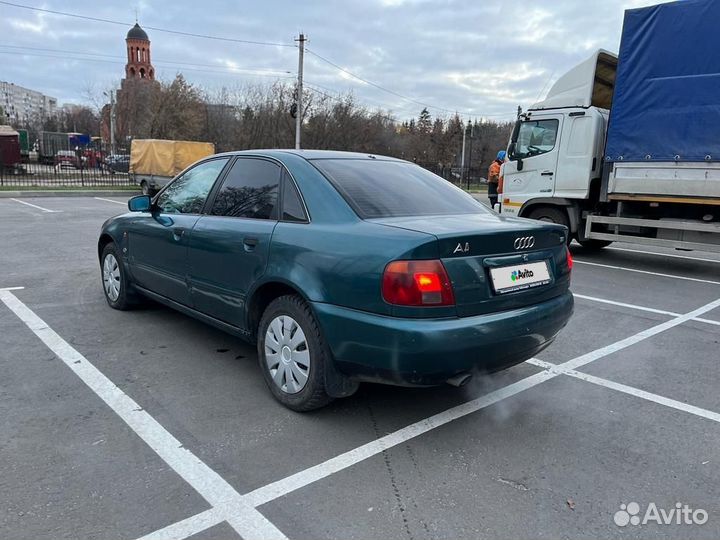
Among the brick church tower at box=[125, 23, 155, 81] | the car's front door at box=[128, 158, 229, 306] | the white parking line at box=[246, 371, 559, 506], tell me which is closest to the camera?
the white parking line at box=[246, 371, 559, 506]

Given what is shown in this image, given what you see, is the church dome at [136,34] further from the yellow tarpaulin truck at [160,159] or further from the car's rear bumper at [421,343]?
the car's rear bumper at [421,343]

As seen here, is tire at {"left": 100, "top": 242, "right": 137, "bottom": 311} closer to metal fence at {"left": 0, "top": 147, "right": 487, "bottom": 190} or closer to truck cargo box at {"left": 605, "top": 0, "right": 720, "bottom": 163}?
truck cargo box at {"left": 605, "top": 0, "right": 720, "bottom": 163}

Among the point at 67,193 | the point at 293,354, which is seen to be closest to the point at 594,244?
the point at 293,354

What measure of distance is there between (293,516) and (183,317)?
3.33 metres

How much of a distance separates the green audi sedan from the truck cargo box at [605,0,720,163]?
5.76 metres

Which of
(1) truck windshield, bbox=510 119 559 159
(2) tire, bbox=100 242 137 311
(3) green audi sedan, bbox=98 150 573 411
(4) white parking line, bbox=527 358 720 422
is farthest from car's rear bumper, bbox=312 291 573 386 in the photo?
(1) truck windshield, bbox=510 119 559 159

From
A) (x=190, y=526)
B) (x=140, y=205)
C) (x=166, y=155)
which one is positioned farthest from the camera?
(x=166, y=155)

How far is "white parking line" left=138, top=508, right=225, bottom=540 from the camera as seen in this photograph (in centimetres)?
224

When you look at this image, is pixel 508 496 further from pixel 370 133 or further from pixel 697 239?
pixel 370 133

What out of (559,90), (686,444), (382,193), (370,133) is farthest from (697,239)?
(370,133)

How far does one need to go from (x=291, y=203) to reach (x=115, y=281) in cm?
282

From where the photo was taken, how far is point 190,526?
91.0 inches

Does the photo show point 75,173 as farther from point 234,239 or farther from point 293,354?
point 293,354

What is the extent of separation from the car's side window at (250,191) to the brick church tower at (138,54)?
83.7 metres
